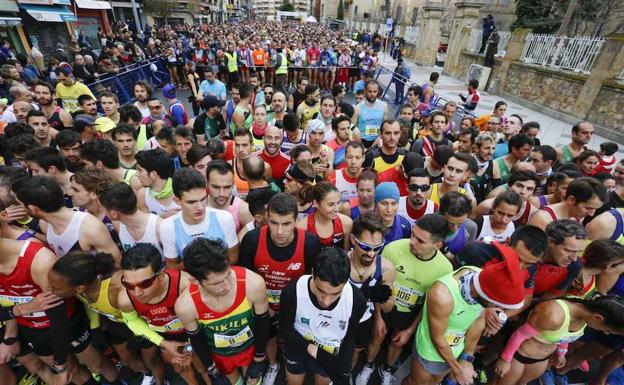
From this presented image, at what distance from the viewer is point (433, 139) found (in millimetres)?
5871

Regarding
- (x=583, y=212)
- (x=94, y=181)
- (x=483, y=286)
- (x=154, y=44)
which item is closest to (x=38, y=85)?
(x=94, y=181)

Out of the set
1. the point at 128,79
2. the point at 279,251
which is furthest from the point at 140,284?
the point at 128,79

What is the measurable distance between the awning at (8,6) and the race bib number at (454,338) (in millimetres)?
24566

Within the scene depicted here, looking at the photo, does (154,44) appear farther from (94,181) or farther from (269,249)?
(269,249)

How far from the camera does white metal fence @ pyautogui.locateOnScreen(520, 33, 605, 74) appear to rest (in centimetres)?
1117

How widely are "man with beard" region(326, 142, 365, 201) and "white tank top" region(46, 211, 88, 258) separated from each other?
307 cm

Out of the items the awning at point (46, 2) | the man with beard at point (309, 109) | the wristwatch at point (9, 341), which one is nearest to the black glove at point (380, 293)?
the wristwatch at point (9, 341)

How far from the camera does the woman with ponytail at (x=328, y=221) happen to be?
321cm

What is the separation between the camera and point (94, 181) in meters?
3.28

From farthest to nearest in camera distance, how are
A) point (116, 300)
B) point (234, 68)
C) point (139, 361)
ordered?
1. point (234, 68)
2. point (139, 361)
3. point (116, 300)

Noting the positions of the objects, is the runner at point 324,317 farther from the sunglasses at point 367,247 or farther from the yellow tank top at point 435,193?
the yellow tank top at point 435,193

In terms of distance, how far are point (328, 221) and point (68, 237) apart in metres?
2.58

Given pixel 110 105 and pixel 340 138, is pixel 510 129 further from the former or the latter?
pixel 110 105

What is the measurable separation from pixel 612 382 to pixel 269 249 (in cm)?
419
